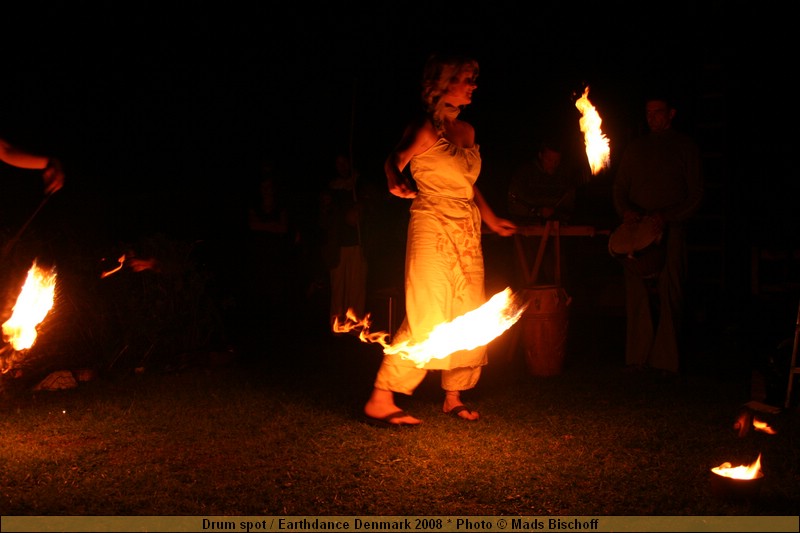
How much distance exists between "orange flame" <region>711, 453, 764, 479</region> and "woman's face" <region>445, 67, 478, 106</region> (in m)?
2.75

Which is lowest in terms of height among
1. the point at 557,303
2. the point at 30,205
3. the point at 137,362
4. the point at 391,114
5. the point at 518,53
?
the point at 137,362

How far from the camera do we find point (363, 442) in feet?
17.2

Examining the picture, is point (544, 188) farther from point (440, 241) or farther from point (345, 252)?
point (440, 241)

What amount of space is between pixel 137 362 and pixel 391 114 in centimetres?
628

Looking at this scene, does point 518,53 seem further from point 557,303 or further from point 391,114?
point 557,303

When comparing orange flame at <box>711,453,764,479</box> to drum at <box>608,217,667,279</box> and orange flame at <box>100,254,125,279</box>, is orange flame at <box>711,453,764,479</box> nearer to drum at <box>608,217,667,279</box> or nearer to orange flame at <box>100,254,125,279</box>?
drum at <box>608,217,667,279</box>

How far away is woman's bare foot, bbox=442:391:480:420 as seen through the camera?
5824mm

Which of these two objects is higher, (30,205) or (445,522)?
(30,205)

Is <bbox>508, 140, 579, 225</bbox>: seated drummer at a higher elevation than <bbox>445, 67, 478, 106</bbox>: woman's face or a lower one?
lower

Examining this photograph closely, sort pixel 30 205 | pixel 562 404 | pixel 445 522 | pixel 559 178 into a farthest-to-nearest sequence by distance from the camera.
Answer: pixel 30 205 → pixel 559 178 → pixel 562 404 → pixel 445 522

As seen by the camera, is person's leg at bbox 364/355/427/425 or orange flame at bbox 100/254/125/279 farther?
orange flame at bbox 100/254/125/279

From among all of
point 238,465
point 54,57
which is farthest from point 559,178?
point 54,57

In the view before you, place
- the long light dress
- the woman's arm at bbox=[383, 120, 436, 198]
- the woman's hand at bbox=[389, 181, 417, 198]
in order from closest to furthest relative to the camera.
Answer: the woman's hand at bbox=[389, 181, 417, 198]
the woman's arm at bbox=[383, 120, 436, 198]
the long light dress

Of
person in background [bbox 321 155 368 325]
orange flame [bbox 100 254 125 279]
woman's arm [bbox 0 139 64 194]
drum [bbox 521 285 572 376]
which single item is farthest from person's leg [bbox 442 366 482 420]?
person in background [bbox 321 155 368 325]
